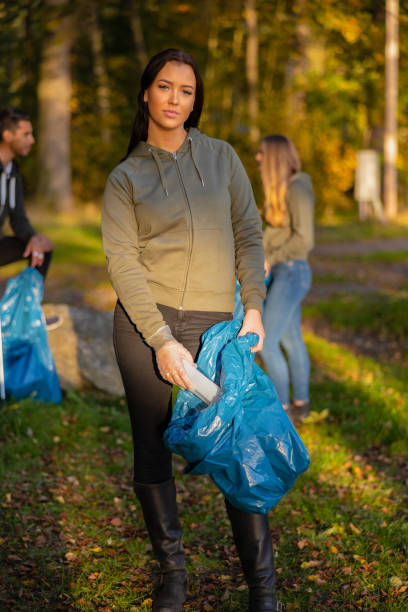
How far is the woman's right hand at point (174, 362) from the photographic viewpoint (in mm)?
Answer: 2670

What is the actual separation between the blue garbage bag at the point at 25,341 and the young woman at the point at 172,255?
2571mm

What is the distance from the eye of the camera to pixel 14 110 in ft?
17.0

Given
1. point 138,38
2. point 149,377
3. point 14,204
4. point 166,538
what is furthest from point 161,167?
point 138,38

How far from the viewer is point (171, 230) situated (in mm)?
2781

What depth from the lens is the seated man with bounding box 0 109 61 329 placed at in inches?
199

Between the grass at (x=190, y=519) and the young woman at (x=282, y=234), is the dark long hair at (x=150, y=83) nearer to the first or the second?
the grass at (x=190, y=519)

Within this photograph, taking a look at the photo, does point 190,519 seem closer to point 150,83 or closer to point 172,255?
point 172,255

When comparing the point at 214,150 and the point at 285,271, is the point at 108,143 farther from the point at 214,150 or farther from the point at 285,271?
the point at 214,150

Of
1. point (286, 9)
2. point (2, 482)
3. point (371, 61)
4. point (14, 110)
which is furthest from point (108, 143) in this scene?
point (2, 482)

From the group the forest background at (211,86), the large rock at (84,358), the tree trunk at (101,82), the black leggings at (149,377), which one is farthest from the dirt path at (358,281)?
the tree trunk at (101,82)

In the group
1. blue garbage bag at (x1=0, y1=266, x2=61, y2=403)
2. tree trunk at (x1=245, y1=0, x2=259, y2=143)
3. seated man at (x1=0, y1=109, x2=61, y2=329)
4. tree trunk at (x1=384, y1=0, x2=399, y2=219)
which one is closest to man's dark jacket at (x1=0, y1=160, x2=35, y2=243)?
seated man at (x1=0, y1=109, x2=61, y2=329)

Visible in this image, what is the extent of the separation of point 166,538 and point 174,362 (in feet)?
2.79

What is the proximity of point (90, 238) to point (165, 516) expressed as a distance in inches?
541

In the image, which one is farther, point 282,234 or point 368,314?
point 368,314
